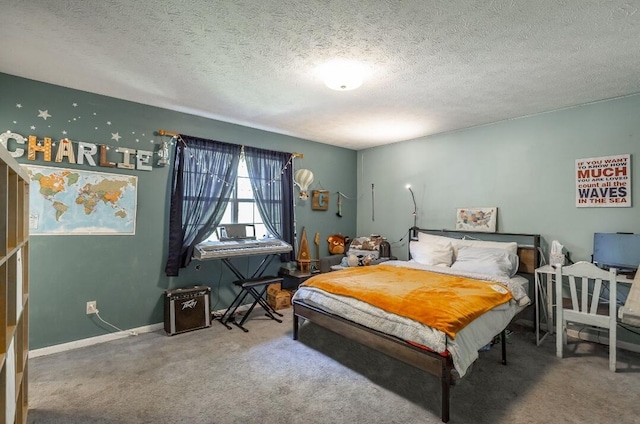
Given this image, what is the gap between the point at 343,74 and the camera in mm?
2467

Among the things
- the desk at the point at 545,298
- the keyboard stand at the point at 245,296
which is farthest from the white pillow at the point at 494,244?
the keyboard stand at the point at 245,296

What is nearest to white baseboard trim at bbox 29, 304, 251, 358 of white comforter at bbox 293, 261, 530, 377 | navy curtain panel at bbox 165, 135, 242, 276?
navy curtain panel at bbox 165, 135, 242, 276

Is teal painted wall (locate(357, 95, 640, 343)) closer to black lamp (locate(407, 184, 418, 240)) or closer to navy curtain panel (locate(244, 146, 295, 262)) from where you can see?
black lamp (locate(407, 184, 418, 240))

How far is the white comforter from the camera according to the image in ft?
6.46

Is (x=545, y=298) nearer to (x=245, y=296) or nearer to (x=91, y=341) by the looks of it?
(x=245, y=296)

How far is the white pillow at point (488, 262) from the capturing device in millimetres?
3225

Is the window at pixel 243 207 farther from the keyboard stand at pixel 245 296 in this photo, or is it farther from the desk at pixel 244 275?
the keyboard stand at pixel 245 296

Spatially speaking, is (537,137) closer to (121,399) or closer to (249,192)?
(249,192)

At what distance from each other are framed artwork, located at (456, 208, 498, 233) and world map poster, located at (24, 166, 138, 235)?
12.7 feet

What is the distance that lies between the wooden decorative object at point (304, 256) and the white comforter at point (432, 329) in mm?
1240

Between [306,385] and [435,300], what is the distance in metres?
1.14

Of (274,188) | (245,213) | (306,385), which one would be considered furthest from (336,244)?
(306,385)

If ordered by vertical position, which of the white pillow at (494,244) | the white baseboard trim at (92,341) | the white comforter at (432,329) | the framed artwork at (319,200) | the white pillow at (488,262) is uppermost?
the framed artwork at (319,200)

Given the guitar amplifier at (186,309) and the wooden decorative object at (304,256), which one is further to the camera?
the wooden decorative object at (304,256)
